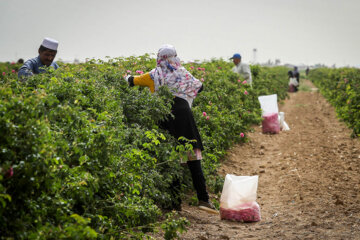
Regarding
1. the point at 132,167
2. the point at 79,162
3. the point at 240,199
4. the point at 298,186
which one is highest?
the point at 79,162

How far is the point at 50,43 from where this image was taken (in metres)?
5.84

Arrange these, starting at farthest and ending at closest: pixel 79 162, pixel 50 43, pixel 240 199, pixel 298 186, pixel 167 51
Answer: pixel 298 186 < pixel 50 43 < pixel 167 51 < pixel 240 199 < pixel 79 162

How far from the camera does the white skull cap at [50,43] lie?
5.82 metres

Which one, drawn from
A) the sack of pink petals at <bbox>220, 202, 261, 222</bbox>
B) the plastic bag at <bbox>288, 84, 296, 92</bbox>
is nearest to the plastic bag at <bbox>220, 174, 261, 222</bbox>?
the sack of pink petals at <bbox>220, 202, 261, 222</bbox>

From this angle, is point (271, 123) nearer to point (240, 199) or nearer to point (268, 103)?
point (268, 103)

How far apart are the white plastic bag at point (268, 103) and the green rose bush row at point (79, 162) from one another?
563 cm

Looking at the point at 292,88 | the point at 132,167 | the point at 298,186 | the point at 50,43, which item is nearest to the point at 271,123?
the point at 298,186

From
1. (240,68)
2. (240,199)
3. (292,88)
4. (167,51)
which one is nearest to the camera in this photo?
(240,199)

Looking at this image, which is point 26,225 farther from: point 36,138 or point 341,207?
point 341,207

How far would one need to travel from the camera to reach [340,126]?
12555 mm

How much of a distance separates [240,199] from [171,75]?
164 cm

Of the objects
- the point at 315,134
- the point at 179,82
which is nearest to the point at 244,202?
the point at 179,82

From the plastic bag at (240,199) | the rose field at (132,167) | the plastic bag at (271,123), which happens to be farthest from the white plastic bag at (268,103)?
the plastic bag at (240,199)

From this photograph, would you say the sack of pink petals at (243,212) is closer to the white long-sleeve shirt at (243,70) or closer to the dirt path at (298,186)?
the dirt path at (298,186)
